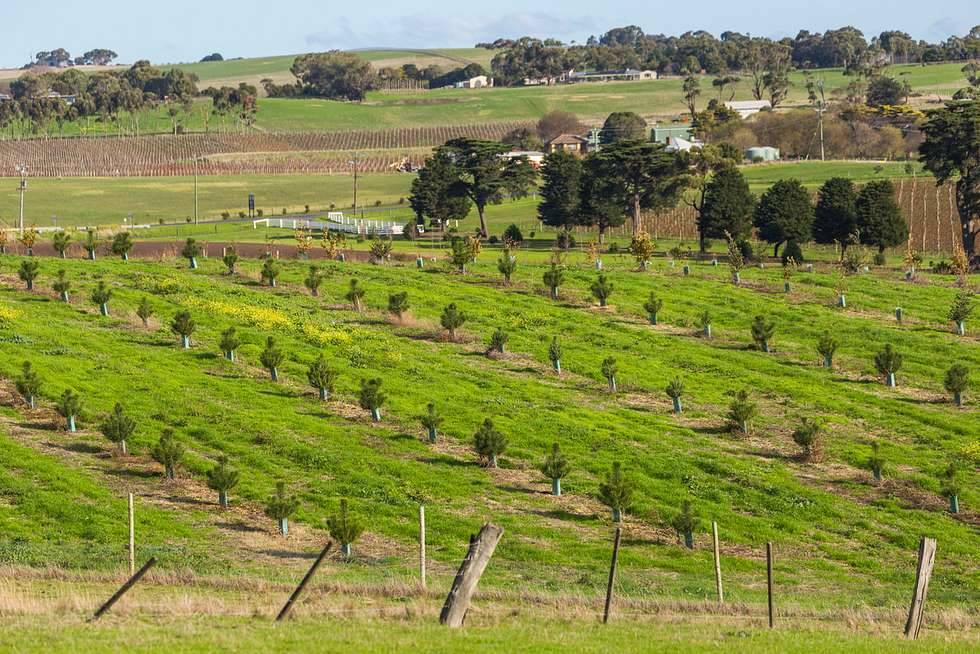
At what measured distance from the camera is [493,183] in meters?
119

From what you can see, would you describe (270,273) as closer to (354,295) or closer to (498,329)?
(354,295)

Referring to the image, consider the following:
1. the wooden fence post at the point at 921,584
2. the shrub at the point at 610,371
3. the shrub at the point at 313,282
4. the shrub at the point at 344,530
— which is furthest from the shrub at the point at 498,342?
the wooden fence post at the point at 921,584

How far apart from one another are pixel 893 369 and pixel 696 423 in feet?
39.5

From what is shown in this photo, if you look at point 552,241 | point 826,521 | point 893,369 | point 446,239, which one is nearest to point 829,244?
point 552,241

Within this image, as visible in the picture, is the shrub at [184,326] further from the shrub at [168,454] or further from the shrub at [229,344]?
the shrub at [168,454]

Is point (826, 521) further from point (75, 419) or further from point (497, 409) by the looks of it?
point (75, 419)

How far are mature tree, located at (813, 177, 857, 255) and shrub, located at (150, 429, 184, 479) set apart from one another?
68.0 meters

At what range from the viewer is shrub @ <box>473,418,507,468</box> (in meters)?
46.5

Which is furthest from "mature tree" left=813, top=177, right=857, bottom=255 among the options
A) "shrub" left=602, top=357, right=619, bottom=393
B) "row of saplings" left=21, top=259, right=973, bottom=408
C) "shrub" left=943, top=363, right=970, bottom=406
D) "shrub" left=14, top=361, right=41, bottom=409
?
"shrub" left=14, top=361, right=41, bottom=409

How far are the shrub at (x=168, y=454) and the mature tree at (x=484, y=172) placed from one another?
74466 millimetres

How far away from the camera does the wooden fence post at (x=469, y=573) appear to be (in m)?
24.0

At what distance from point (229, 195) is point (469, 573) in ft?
519

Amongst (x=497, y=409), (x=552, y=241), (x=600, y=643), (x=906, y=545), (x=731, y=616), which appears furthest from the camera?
(x=552, y=241)

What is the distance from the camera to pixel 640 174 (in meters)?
113
